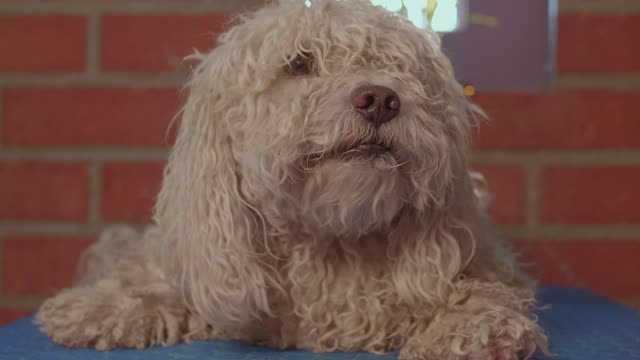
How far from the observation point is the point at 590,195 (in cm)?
144

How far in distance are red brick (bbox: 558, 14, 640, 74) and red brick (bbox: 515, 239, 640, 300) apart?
0.31 m

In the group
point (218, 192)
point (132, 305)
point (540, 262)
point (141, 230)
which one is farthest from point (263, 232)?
point (540, 262)

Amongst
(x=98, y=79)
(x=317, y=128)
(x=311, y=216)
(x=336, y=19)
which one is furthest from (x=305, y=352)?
(x=98, y=79)

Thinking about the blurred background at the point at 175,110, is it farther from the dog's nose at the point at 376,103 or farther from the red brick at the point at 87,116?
the dog's nose at the point at 376,103

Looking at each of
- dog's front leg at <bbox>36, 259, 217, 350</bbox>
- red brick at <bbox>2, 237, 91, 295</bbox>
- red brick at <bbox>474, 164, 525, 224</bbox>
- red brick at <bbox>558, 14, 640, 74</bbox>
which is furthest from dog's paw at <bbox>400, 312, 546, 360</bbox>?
red brick at <bbox>2, 237, 91, 295</bbox>

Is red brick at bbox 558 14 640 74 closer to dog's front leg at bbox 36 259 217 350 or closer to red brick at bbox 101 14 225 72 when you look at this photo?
red brick at bbox 101 14 225 72

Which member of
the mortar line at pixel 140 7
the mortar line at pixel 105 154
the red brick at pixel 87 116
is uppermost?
the mortar line at pixel 140 7

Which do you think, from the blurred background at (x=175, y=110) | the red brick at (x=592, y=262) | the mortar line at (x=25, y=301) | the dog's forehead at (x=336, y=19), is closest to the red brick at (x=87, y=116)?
the blurred background at (x=175, y=110)

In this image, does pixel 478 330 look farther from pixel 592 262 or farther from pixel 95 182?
pixel 95 182

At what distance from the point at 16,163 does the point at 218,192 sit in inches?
26.9

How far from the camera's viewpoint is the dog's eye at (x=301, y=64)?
0.92 metres

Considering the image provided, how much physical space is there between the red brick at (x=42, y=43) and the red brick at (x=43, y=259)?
309mm

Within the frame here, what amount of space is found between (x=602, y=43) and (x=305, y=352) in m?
0.83

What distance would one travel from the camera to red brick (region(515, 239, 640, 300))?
1.44 meters
